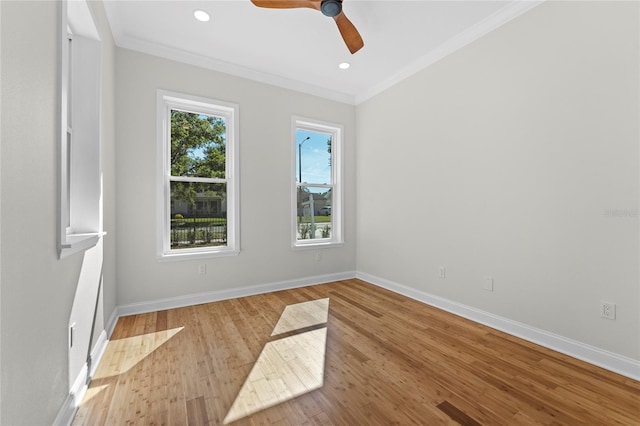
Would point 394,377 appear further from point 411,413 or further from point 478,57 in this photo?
point 478,57

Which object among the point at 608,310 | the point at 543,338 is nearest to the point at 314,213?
the point at 543,338

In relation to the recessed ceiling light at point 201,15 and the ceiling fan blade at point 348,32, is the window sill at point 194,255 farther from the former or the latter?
the ceiling fan blade at point 348,32

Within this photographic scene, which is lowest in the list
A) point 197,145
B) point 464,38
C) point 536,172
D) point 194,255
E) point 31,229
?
point 194,255

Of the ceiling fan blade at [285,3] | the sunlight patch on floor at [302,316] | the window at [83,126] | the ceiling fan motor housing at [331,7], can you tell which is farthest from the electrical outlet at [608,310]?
the window at [83,126]

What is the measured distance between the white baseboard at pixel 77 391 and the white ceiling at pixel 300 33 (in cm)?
282

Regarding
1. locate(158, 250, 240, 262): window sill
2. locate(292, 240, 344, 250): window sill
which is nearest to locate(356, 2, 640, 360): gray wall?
locate(292, 240, 344, 250): window sill

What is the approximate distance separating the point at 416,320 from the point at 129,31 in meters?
4.11

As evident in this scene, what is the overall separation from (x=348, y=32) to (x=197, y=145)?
2.13m

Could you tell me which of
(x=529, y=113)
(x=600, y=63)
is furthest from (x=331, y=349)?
(x=600, y=63)

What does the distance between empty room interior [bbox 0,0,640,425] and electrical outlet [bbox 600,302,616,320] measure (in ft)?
0.07

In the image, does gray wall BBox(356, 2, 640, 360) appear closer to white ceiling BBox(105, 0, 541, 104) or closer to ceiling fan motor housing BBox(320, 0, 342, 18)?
white ceiling BBox(105, 0, 541, 104)

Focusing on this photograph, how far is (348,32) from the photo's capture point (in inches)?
95.8

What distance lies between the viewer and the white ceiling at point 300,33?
2480mm

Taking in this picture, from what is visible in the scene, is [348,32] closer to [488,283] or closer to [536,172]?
[536,172]
